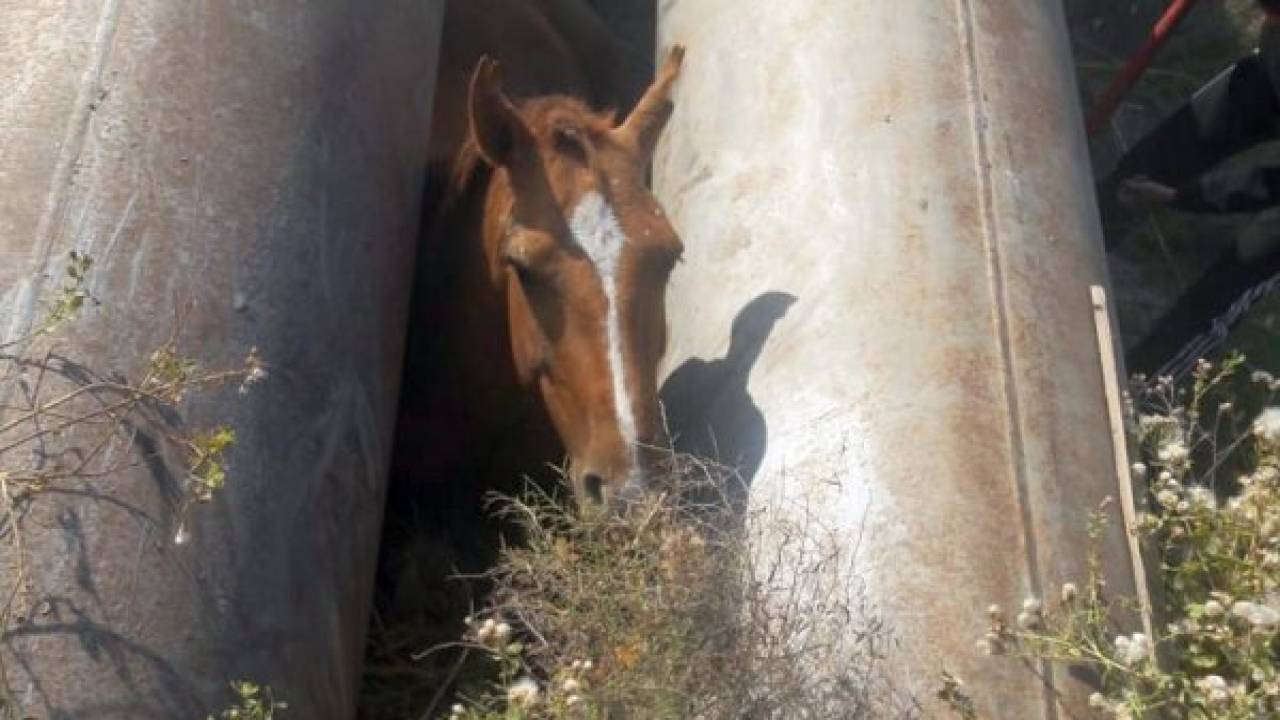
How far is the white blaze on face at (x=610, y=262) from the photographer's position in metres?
3.11

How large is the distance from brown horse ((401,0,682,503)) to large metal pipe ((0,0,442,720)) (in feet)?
0.91

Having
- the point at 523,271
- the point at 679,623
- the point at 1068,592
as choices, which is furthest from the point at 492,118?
the point at 1068,592

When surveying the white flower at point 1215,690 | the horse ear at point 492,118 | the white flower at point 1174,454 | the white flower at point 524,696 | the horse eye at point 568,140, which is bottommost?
the white flower at point 1215,690

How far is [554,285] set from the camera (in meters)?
3.22

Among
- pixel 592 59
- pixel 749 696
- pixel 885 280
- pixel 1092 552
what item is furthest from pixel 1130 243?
pixel 749 696

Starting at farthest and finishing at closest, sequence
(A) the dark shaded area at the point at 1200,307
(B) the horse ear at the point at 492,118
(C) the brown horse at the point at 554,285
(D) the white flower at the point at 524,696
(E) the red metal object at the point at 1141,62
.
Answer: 1. (E) the red metal object at the point at 1141,62
2. (A) the dark shaded area at the point at 1200,307
3. (B) the horse ear at the point at 492,118
4. (C) the brown horse at the point at 554,285
5. (D) the white flower at the point at 524,696

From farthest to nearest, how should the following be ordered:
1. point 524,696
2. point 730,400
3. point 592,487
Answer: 1. point 730,400
2. point 592,487
3. point 524,696

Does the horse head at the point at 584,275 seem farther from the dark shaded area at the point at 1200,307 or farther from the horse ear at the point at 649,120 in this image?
the dark shaded area at the point at 1200,307

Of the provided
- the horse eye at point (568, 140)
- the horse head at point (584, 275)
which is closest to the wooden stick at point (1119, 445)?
the horse head at point (584, 275)

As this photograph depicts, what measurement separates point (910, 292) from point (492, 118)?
3.03ft

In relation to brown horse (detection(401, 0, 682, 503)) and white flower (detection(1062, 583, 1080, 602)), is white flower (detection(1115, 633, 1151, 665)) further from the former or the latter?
brown horse (detection(401, 0, 682, 503))

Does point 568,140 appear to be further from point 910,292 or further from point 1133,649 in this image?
point 1133,649

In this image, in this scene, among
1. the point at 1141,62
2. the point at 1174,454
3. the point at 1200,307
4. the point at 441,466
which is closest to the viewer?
the point at 1174,454

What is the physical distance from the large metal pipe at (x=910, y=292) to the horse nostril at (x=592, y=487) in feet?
1.14
